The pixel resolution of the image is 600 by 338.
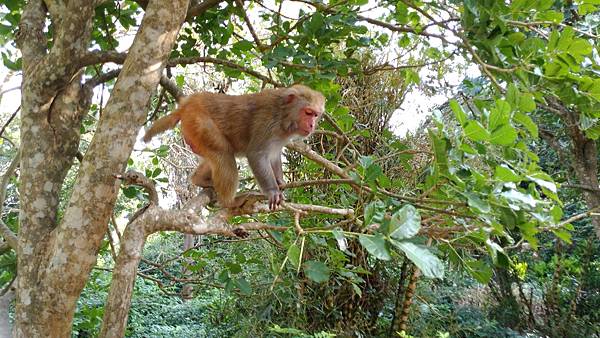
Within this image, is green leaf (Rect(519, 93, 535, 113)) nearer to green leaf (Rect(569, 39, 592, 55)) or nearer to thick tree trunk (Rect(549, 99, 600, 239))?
green leaf (Rect(569, 39, 592, 55))

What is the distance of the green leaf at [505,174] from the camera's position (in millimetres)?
1658

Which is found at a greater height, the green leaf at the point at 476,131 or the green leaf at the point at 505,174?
the green leaf at the point at 476,131

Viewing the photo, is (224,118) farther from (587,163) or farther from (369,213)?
(587,163)

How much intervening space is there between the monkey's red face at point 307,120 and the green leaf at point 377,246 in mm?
2082

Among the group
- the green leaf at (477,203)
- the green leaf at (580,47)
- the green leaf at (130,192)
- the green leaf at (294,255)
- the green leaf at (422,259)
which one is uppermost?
the green leaf at (580,47)

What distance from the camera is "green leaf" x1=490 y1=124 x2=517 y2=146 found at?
161cm

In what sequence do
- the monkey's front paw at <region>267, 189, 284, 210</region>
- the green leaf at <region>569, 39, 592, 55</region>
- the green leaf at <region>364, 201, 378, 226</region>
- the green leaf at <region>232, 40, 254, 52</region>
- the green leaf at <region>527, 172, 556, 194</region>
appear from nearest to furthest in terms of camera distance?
the green leaf at <region>527, 172, 556, 194</region>
the green leaf at <region>364, 201, 378, 226</region>
the green leaf at <region>569, 39, 592, 55</region>
the monkey's front paw at <region>267, 189, 284, 210</region>
the green leaf at <region>232, 40, 254, 52</region>

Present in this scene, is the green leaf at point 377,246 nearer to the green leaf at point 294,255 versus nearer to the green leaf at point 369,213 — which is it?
the green leaf at point 369,213

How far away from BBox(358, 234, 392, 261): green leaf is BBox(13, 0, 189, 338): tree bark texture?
4.64ft

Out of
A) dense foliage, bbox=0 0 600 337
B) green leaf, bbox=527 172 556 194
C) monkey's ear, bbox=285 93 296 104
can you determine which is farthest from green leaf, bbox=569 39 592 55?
monkey's ear, bbox=285 93 296 104

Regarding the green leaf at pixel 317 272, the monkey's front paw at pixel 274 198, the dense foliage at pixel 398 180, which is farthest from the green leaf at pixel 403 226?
the monkey's front paw at pixel 274 198

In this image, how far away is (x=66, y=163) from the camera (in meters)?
3.02

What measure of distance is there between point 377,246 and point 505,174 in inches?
18.7

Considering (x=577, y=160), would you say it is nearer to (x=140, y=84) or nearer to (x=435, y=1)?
(x=435, y=1)
